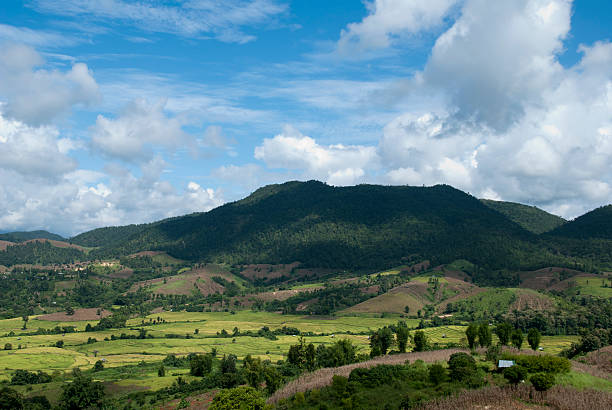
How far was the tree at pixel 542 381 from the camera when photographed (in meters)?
68.4

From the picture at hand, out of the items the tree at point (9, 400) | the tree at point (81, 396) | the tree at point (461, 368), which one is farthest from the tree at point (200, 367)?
the tree at point (461, 368)

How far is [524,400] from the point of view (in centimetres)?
6850

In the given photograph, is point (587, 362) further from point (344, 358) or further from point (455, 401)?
point (344, 358)

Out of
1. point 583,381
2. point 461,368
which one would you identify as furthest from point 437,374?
point 583,381

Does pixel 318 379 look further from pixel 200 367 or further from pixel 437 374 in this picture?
pixel 200 367

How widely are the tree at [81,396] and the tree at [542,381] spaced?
10046 cm

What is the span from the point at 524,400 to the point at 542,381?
375 cm

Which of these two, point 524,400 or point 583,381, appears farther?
point 583,381

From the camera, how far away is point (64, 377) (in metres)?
153

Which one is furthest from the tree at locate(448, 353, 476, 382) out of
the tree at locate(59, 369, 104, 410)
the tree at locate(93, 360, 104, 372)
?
the tree at locate(93, 360, 104, 372)

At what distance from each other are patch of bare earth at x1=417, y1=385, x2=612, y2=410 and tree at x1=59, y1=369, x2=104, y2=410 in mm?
85302

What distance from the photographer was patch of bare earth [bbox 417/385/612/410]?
63969mm

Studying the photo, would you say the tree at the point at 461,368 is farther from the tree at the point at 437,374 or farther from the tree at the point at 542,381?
the tree at the point at 542,381

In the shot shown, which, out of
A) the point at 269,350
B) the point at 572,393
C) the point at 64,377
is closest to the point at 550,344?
the point at 269,350
